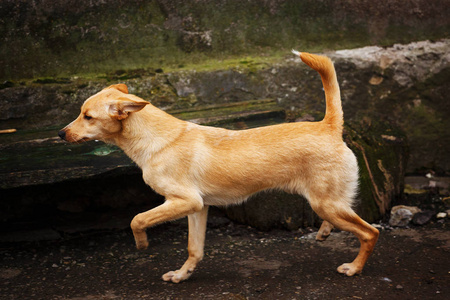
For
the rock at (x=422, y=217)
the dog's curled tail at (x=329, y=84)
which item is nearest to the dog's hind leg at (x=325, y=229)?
the dog's curled tail at (x=329, y=84)

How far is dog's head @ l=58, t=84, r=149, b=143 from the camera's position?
3.51m

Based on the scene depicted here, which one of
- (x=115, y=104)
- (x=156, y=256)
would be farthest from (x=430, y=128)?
(x=115, y=104)

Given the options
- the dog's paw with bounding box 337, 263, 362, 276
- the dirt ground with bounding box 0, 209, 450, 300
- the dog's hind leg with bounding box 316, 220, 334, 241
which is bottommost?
the dirt ground with bounding box 0, 209, 450, 300

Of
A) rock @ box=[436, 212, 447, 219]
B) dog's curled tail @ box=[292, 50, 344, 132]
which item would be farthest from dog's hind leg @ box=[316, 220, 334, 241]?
rock @ box=[436, 212, 447, 219]

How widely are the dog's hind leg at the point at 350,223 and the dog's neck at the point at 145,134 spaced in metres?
1.17

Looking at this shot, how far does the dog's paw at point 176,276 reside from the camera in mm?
3719

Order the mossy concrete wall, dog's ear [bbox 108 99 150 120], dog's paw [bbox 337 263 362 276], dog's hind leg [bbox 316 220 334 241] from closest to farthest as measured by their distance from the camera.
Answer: dog's ear [bbox 108 99 150 120] < dog's paw [bbox 337 263 362 276] < dog's hind leg [bbox 316 220 334 241] < the mossy concrete wall

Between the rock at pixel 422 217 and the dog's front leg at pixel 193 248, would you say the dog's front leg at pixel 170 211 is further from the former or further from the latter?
the rock at pixel 422 217

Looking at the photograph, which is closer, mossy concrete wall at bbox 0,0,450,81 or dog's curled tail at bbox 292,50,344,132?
dog's curled tail at bbox 292,50,344,132

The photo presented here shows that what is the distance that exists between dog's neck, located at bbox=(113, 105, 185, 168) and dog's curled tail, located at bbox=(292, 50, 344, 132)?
43.1 inches

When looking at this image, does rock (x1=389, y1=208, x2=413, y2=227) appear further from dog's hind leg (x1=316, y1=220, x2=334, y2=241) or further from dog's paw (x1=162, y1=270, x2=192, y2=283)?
dog's paw (x1=162, y1=270, x2=192, y2=283)

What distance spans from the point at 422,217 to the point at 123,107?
3.15 meters

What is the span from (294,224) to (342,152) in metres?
1.40

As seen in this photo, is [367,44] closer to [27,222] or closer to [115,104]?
[115,104]
